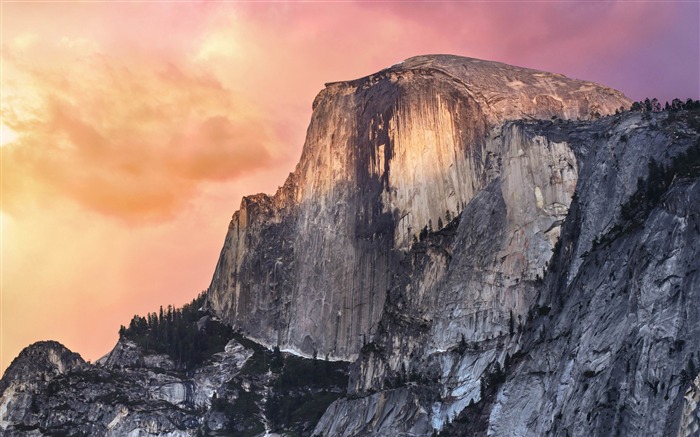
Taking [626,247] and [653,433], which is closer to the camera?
[653,433]

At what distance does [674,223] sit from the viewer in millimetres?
190500

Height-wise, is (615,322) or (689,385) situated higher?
(615,322)

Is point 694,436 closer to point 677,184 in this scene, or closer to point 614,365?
point 614,365

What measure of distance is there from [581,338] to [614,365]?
15.2 meters

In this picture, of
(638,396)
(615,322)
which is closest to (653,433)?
(638,396)

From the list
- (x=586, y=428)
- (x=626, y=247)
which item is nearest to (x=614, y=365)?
(x=586, y=428)

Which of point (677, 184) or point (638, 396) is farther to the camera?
point (677, 184)

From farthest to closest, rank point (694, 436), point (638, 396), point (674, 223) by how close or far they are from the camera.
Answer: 1. point (674, 223)
2. point (638, 396)
3. point (694, 436)

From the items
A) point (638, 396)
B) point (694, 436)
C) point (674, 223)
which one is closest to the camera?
point (694, 436)

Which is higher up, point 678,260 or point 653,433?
point 678,260

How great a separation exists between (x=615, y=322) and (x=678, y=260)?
11.3 metres

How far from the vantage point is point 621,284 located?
196125 millimetres

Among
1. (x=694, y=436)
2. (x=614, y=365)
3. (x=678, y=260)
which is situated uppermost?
(x=678, y=260)

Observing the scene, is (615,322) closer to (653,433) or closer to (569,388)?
(569,388)
